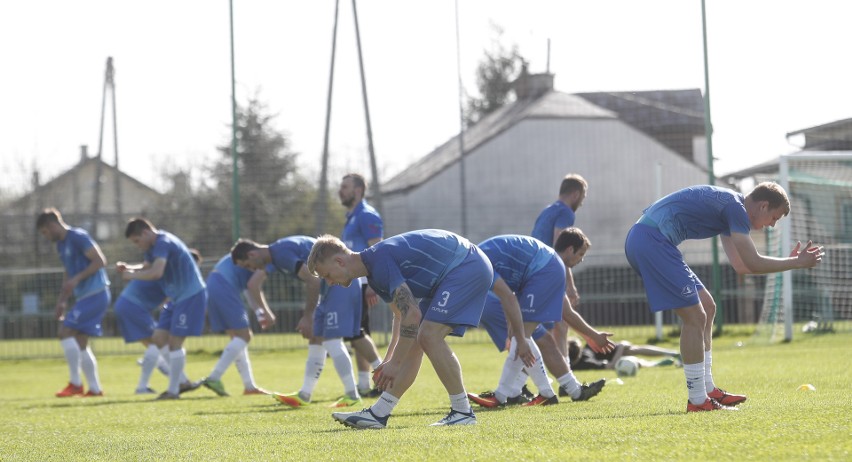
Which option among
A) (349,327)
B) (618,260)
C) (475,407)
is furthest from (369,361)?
(618,260)

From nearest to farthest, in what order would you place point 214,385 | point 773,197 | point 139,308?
point 773,197
point 214,385
point 139,308

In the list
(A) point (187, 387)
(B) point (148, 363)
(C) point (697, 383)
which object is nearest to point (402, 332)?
(C) point (697, 383)

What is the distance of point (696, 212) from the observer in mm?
8133

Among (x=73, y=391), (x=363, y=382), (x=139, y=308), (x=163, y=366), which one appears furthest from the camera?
(x=163, y=366)

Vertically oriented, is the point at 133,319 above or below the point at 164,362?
above

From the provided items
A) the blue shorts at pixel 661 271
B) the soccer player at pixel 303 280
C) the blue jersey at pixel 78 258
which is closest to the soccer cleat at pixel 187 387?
A: the blue jersey at pixel 78 258

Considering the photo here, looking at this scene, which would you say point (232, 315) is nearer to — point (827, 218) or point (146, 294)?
point (146, 294)

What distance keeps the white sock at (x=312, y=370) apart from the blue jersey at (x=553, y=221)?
2433 millimetres

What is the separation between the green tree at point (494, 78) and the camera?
60.7m

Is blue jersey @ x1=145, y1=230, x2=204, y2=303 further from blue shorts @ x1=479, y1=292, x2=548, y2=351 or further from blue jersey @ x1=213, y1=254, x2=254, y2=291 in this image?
blue shorts @ x1=479, y1=292, x2=548, y2=351

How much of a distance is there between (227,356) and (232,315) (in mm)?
589

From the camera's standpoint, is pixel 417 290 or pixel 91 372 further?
pixel 91 372

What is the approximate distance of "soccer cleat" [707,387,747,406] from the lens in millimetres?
8352

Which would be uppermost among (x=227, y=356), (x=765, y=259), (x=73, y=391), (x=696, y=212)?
(x=696, y=212)
